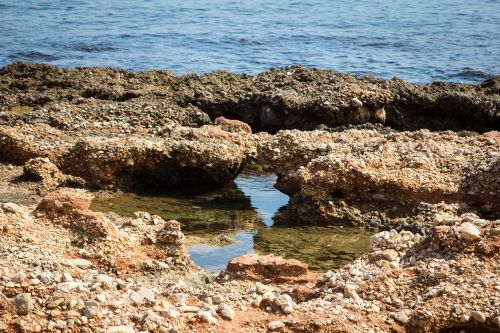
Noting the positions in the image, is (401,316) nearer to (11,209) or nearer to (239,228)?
(11,209)

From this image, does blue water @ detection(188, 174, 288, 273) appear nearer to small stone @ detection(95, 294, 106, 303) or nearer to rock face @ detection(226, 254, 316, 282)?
rock face @ detection(226, 254, 316, 282)

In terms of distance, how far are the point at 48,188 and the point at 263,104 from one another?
16.1 ft

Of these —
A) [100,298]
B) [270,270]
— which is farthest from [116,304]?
[270,270]

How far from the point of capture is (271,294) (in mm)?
7145

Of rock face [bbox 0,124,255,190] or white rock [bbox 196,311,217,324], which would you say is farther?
rock face [bbox 0,124,255,190]

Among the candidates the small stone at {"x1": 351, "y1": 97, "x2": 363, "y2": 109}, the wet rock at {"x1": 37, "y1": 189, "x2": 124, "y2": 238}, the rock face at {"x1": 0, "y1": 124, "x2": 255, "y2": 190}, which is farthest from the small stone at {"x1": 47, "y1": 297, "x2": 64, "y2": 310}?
the small stone at {"x1": 351, "y1": 97, "x2": 363, "y2": 109}

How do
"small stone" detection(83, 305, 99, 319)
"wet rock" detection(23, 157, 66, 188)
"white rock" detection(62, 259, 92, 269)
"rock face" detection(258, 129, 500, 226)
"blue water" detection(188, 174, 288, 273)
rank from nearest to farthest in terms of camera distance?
"small stone" detection(83, 305, 99, 319), "white rock" detection(62, 259, 92, 269), "blue water" detection(188, 174, 288, 273), "rock face" detection(258, 129, 500, 226), "wet rock" detection(23, 157, 66, 188)

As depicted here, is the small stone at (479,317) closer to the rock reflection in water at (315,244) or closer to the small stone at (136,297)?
the small stone at (136,297)

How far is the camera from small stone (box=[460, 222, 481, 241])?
7551mm

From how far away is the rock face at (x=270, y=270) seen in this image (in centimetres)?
820

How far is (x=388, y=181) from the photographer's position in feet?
35.7

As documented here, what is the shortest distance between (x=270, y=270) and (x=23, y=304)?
8.36 ft

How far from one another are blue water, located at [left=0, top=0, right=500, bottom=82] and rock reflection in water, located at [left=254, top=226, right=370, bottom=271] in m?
13.3

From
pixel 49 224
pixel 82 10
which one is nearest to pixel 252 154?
pixel 49 224
